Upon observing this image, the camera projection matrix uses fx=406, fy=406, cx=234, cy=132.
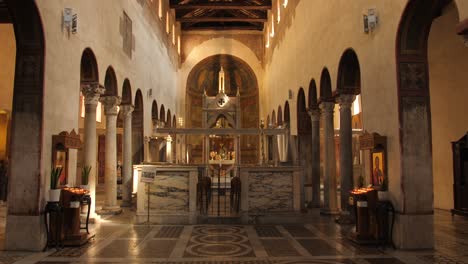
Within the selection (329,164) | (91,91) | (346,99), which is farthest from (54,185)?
(329,164)

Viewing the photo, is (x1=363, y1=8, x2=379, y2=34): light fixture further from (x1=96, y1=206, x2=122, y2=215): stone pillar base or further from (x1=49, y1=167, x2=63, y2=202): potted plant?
(x1=96, y1=206, x2=122, y2=215): stone pillar base

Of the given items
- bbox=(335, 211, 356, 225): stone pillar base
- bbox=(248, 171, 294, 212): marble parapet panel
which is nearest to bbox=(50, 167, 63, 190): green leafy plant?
bbox=(248, 171, 294, 212): marble parapet panel

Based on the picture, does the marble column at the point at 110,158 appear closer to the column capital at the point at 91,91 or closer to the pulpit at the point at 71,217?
the column capital at the point at 91,91

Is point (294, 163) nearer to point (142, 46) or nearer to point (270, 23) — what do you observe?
point (142, 46)

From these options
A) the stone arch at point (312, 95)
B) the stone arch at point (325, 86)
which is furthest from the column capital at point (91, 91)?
the stone arch at point (312, 95)

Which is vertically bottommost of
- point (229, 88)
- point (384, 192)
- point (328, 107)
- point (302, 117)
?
point (384, 192)

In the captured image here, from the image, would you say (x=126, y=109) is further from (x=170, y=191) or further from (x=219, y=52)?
(x=219, y=52)

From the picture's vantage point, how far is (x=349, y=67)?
11.1 metres

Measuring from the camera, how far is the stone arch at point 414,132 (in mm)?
7484

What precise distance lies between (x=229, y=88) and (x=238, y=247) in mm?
25005

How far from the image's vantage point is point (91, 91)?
1136cm

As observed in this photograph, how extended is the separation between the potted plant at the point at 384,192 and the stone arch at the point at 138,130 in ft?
37.2

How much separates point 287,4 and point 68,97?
42.7 feet

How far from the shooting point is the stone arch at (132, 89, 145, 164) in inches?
673
